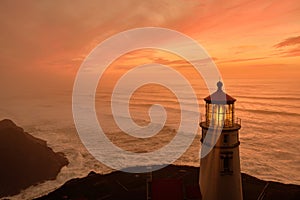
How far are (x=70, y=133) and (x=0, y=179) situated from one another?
18.6 meters

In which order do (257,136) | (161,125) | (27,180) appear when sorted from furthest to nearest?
1. (161,125)
2. (257,136)
3. (27,180)

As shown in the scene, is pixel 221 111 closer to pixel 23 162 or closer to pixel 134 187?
pixel 134 187

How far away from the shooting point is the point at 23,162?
81.5 feet

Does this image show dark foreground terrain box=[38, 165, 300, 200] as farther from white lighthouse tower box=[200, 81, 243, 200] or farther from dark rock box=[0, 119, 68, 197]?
dark rock box=[0, 119, 68, 197]

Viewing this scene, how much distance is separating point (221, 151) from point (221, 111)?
5.24 ft

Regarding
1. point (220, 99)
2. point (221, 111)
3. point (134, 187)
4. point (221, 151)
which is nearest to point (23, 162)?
point (134, 187)

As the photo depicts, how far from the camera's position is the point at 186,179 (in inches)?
689

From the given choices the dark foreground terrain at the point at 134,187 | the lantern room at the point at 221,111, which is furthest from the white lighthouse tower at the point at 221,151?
the dark foreground terrain at the point at 134,187

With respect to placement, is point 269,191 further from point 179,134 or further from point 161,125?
point 161,125

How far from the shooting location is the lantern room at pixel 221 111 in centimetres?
974

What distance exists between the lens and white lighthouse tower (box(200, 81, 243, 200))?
937cm

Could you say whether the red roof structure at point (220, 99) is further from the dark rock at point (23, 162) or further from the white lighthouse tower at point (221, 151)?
the dark rock at point (23, 162)

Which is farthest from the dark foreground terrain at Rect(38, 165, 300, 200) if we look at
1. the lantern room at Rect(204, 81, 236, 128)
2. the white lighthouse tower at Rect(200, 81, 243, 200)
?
the lantern room at Rect(204, 81, 236, 128)

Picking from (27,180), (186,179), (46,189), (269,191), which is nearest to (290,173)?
(269,191)
